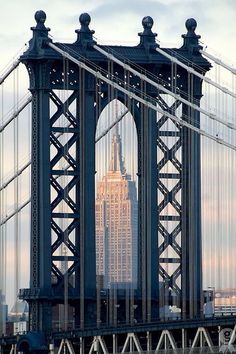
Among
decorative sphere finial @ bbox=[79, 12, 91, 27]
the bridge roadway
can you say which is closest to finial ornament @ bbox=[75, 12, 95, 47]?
decorative sphere finial @ bbox=[79, 12, 91, 27]

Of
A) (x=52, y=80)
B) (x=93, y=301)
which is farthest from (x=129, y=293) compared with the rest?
Answer: (x=52, y=80)

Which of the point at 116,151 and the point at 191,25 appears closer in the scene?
the point at 116,151

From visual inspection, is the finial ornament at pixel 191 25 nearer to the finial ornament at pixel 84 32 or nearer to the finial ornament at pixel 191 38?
the finial ornament at pixel 191 38

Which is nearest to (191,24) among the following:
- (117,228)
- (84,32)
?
(84,32)

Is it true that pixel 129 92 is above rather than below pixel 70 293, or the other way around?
above

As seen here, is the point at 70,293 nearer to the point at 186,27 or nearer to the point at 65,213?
the point at 65,213

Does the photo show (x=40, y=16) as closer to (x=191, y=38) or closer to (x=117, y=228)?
(x=191, y=38)

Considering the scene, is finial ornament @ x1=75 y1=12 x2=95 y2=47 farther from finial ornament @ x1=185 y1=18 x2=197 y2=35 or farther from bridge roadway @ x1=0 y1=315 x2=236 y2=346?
bridge roadway @ x1=0 y1=315 x2=236 y2=346
